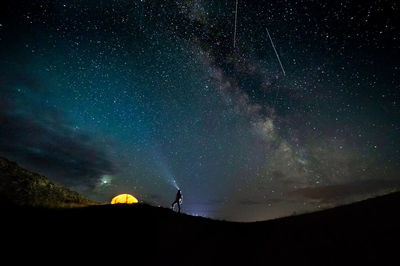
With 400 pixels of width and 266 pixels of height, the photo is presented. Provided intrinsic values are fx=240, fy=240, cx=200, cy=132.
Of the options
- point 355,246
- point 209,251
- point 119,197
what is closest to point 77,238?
point 209,251

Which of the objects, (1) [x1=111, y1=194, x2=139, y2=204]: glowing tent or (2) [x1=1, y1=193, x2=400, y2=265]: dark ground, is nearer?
(2) [x1=1, y1=193, x2=400, y2=265]: dark ground

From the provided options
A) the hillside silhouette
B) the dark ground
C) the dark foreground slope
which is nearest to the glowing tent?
the dark foreground slope

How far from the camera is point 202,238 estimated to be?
12.0 meters

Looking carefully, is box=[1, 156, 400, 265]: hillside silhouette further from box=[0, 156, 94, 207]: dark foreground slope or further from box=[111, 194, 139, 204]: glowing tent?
box=[111, 194, 139, 204]: glowing tent

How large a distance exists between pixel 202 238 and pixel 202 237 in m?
0.16

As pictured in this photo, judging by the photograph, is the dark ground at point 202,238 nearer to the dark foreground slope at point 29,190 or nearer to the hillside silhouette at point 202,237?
the hillside silhouette at point 202,237

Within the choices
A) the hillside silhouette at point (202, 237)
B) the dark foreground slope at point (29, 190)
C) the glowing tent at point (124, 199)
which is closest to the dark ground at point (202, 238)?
the hillside silhouette at point (202, 237)

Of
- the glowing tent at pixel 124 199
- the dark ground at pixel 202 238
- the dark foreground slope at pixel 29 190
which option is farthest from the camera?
the glowing tent at pixel 124 199

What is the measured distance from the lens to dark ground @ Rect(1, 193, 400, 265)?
755 centimetres

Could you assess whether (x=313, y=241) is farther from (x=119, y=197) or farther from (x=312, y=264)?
(x=119, y=197)

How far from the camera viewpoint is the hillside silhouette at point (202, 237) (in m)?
7.58

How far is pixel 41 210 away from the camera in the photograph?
525 inches

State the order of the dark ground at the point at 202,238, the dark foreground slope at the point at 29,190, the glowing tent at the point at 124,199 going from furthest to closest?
the glowing tent at the point at 124,199 → the dark foreground slope at the point at 29,190 → the dark ground at the point at 202,238

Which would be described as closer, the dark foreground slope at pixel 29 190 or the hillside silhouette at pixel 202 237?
the hillside silhouette at pixel 202 237
